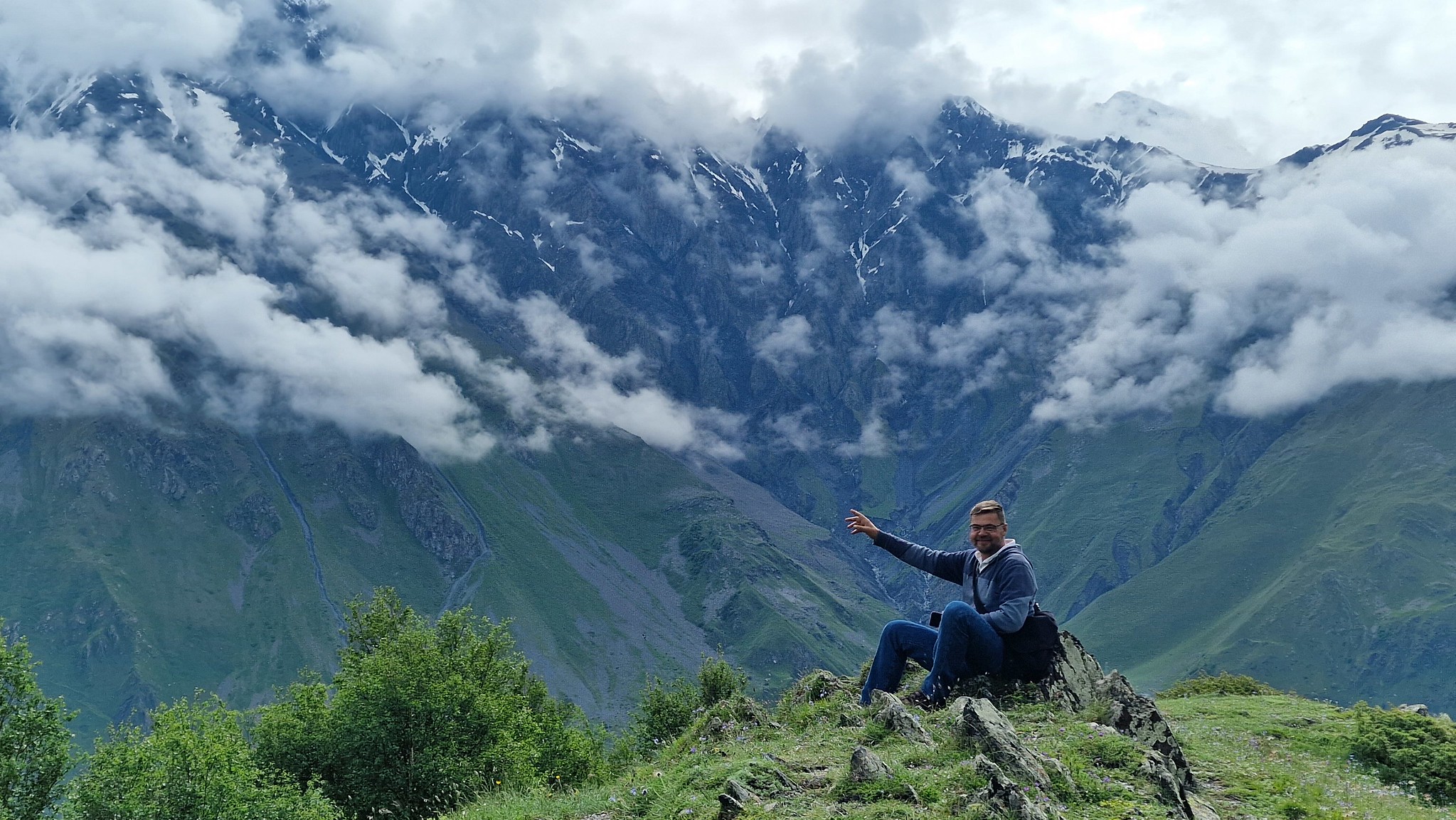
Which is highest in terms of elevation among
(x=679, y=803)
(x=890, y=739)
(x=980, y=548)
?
(x=980, y=548)

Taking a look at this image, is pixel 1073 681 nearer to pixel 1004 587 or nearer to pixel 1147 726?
pixel 1147 726

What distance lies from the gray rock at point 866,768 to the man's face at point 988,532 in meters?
5.83

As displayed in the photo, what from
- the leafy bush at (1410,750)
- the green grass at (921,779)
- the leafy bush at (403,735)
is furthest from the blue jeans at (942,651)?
the leafy bush at (403,735)

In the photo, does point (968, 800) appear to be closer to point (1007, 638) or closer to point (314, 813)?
point (1007, 638)

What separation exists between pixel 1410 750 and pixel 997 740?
12.2m

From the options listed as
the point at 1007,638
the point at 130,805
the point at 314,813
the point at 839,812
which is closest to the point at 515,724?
the point at 314,813

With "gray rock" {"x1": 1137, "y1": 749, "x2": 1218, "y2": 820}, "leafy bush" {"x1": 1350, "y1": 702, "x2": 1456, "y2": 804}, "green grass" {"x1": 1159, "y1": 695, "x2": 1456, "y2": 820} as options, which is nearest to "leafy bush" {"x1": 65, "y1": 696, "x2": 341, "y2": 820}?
"gray rock" {"x1": 1137, "y1": 749, "x2": 1218, "y2": 820}

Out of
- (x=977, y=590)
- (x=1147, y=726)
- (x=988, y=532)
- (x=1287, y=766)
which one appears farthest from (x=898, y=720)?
(x=1287, y=766)

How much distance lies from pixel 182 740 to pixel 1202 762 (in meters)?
31.0

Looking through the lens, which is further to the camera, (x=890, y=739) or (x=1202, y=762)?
(x=1202, y=762)

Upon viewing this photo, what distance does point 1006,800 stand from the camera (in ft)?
40.1

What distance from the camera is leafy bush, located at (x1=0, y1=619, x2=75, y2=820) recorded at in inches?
1316

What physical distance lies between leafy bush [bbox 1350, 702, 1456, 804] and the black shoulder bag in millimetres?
7454

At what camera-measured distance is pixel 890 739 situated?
16.9 m
